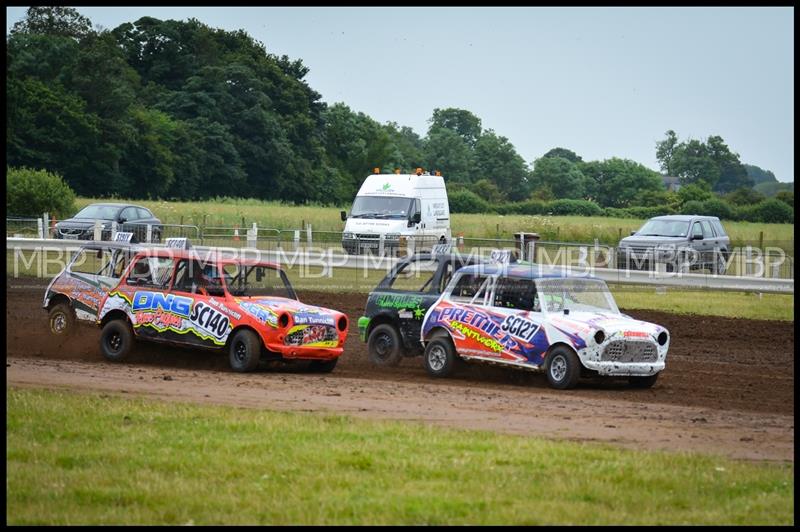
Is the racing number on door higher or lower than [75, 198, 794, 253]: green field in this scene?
lower

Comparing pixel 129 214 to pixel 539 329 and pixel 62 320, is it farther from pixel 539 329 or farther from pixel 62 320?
pixel 539 329

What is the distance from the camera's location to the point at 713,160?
10281cm

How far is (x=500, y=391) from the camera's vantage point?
16078mm

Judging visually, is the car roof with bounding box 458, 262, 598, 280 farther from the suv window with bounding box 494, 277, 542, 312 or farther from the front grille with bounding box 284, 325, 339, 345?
the front grille with bounding box 284, 325, 339, 345

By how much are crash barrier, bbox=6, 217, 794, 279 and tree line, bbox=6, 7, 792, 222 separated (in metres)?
33.4

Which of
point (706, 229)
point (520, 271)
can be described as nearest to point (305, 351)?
point (520, 271)

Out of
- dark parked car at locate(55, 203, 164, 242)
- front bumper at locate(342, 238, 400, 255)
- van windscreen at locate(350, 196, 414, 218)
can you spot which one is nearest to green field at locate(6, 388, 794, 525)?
front bumper at locate(342, 238, 400, 255)

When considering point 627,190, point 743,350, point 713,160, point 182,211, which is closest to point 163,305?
point 743,350

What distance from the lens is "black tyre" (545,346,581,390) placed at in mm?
16188

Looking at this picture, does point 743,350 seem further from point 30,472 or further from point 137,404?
point 30,472

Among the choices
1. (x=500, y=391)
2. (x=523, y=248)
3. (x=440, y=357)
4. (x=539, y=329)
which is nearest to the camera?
(x=500, y=391)

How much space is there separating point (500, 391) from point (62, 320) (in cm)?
798

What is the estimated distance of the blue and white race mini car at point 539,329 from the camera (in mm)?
16203

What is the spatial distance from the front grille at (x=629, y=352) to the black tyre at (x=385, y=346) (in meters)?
3.48
